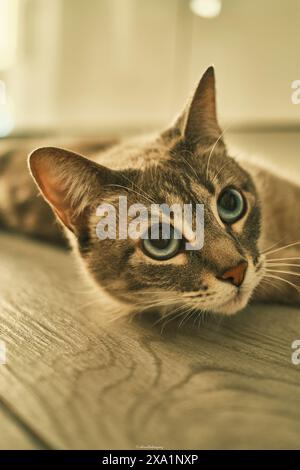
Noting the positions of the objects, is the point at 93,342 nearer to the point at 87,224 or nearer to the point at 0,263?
the point at 87,224

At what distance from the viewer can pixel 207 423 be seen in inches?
26.8

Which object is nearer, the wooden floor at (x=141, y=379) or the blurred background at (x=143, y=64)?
the wooden floor at (x=141, y=379)

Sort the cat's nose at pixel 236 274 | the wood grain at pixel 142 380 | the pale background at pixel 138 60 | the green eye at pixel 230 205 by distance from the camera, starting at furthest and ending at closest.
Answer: the pale background at pixel 138 60, the green eye at pixel 230 205, the cat's nose at pixel 236 274, the wood grain at pixel 142 380

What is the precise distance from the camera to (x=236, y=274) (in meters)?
0.99

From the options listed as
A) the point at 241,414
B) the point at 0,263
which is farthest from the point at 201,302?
the point at 0,263

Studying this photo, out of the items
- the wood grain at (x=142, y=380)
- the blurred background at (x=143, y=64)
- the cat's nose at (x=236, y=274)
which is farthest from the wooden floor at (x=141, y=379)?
the blurred background at (x=143, y=64)

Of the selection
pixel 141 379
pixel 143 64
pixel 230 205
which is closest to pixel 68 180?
pixel 230 205

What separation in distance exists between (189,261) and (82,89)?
2269 millimetres

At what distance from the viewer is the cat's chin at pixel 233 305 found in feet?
3.35

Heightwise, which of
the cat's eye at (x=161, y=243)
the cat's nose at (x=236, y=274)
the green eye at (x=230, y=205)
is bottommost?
the cat's nose at (x=236, y=274)

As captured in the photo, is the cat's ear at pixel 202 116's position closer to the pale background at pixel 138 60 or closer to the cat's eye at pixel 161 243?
the cat's eye at pixel 161 243

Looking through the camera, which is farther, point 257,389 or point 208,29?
point 208,29

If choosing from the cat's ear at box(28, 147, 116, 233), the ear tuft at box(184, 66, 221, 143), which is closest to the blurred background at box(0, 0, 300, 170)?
the ear tuft at box(184, 66, 221, 143)
